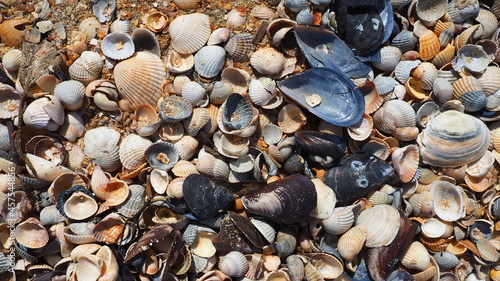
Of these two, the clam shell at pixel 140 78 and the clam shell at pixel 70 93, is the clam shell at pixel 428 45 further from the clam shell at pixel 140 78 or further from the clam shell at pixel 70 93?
the clam shell at pixel 70 93

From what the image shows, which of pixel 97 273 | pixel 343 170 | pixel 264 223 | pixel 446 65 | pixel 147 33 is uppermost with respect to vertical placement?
pixel 147 33

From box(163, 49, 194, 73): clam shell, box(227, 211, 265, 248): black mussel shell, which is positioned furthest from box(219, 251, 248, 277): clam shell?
box(163, 49, 194, 73): clam shell

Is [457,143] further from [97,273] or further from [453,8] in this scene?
[97,273]

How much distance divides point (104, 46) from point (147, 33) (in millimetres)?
339

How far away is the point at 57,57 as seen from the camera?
3357 millimetres

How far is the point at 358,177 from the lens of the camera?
10.6ft

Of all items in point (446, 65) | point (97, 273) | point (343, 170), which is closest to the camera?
point (97, 273)

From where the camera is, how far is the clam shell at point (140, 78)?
3.30m

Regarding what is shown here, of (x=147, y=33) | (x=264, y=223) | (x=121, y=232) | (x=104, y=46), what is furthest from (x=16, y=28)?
(x=264, y=223)

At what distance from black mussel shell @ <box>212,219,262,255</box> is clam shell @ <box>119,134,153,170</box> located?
77 centimetres

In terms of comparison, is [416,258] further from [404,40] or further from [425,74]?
[404,40]

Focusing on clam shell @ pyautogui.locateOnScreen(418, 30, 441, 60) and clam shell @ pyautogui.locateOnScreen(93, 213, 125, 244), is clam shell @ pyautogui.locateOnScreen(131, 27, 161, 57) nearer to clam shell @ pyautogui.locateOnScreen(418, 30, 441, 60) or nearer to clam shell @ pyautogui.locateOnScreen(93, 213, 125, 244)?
clam shell @ pyautogui.locateOnScreen(93, 213, 125, 244)

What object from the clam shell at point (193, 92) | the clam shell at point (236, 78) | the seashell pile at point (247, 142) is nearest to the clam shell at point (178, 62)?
the seashell pile at point (247, 142)

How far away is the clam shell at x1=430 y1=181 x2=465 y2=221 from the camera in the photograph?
3338 mm
